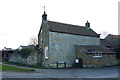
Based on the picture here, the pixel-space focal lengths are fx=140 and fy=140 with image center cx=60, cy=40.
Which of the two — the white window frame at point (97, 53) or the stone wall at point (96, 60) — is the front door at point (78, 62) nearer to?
the stone wall at point (96, 60)

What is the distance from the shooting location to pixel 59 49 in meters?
29.5

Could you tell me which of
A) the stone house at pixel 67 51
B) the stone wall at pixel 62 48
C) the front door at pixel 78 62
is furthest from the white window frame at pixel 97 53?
the stone wall at pixel 62 48

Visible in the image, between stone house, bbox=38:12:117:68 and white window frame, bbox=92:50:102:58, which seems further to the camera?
white window frame, bbox=92:50:102:58

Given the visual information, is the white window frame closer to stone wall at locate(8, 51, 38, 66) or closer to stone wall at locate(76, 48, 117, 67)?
stone wall at locate(76, 48, 117, 67)

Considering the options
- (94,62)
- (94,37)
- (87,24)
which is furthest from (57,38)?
(87,24)

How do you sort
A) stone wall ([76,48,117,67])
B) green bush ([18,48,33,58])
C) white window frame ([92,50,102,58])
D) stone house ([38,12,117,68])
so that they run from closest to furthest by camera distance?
stone wall ([76,48,117,67]) < stone house ([38,12,117,68]) < white window frame ([92,50,102,58]) < green bush ([18,48,33,58])

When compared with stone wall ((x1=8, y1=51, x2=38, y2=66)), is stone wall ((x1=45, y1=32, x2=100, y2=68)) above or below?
above

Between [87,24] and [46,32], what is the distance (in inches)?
614

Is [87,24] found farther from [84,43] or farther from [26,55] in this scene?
[26,55]

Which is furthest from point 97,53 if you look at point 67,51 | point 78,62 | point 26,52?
point 26,52

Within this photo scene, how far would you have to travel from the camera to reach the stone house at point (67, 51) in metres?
28.4

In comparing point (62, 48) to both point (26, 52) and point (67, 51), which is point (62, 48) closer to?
point (67, 51)

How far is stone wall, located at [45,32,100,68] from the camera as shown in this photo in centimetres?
2852

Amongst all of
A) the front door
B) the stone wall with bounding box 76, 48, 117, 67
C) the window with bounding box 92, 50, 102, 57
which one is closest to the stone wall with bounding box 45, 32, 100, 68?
the front door
